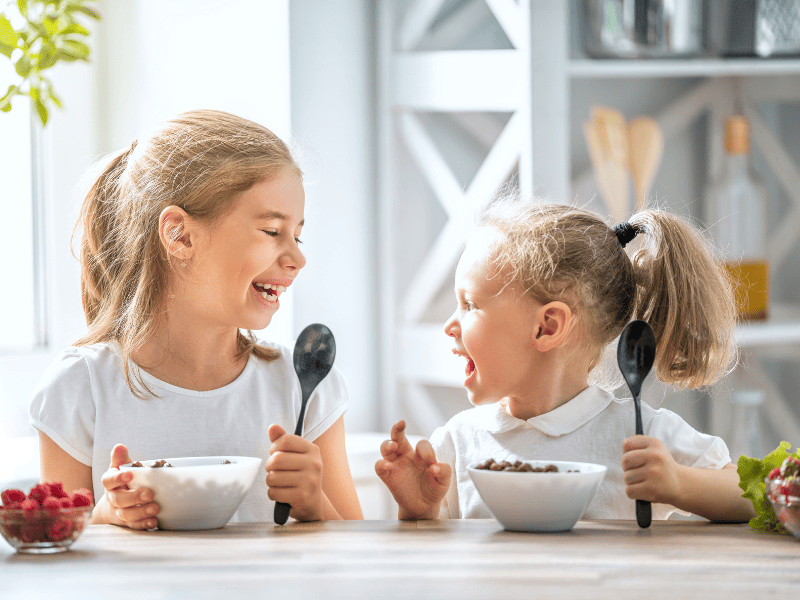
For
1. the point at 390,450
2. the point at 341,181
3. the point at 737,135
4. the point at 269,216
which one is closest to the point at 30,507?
the point at 390,450

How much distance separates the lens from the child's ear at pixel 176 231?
1.03 metres

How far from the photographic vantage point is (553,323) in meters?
0.98

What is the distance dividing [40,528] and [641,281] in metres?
0.68

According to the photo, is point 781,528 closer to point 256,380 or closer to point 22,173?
point 256,380

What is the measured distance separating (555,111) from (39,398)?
2.99ft

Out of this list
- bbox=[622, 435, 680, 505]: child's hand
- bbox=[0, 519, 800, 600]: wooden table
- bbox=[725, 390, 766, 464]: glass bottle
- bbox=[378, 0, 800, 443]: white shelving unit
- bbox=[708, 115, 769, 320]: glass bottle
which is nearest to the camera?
bbox=[0, 519, 800, 600]: wooden table

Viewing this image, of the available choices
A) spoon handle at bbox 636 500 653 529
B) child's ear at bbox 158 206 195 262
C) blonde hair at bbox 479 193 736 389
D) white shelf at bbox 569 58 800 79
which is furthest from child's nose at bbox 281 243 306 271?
white shelf at bbox 569 58 800 79

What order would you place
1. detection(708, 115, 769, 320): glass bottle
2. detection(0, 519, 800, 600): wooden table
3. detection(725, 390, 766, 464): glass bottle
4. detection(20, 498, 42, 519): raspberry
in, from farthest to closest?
detection(725, 390, 766, 464): glass bottle, detection(708, 115, 769, 320): glass bottle, detection(20, 498, 42, 519): raspberry, detection(0, 519, 800, 600): wooden table

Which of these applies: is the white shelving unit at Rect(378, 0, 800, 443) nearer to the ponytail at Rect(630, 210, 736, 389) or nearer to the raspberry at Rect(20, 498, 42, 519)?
the ponytail at Rect(630, 210, 736, 389)

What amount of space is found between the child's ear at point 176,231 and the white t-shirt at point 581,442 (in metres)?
0.38

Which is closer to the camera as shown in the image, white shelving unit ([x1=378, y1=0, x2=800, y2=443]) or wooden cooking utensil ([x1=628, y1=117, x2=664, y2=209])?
white shelving unit ([x1=378, y1=0, x2=800, y2=443])

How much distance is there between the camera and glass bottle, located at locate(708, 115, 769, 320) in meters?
1.60

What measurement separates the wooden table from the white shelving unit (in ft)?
2.73

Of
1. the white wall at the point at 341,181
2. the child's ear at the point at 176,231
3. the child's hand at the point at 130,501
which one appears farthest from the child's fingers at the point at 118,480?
the white wall at the point at 341,181
